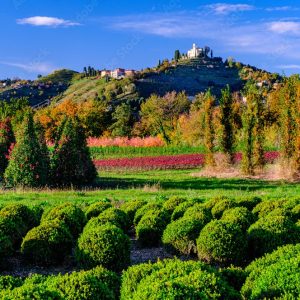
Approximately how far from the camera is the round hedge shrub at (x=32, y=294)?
4582 millimetres

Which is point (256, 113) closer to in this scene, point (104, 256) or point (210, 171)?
point (210, 171)

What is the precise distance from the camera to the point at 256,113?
2805 cm

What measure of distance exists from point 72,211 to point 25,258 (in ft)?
6.98

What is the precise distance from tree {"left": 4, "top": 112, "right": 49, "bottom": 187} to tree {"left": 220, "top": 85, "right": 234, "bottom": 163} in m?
13.3

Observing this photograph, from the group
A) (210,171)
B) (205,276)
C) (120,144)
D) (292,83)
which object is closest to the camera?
(205,276)

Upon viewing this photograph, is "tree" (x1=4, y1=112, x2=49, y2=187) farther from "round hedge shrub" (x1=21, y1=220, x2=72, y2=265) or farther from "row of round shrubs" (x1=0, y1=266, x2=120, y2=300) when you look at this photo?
"row of round shrubs" (x1=0, y1=266, x2=120, y2=300)

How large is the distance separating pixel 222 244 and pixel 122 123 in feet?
186

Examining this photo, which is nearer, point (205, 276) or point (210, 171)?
point (205, 276)

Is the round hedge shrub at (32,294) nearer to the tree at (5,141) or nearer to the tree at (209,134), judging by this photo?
the tree at (5,141)

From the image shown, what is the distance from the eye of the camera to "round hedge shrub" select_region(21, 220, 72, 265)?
9023 mm

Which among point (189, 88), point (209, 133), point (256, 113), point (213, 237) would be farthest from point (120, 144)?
point (189, 88)

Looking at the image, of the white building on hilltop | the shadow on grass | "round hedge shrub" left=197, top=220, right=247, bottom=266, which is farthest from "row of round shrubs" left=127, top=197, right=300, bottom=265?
the white building on hilltop

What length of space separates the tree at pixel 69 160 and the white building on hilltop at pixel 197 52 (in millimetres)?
140789

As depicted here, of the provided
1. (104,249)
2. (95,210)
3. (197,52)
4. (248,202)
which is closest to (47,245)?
(104,249)
